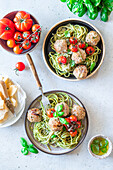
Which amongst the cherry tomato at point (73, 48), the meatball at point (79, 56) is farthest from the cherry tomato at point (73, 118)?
the cherry tomato at point (73, 48)

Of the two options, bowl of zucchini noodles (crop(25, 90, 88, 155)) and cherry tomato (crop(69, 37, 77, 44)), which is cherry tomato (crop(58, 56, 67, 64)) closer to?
cherry tomato (crop(69, 37, 77, 44))

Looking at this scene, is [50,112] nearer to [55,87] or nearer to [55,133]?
[55,133]

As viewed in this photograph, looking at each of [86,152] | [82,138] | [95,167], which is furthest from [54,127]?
[95,167]

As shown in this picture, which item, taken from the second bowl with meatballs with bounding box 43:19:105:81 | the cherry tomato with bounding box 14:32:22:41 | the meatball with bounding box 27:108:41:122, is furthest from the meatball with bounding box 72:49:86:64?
the meatball with bounding box 27:108:41:122

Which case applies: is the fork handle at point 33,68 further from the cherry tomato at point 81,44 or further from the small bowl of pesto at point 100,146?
the small bowl of pesto at point 100,146

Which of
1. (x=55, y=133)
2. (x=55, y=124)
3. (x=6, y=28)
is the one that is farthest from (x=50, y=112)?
(x=6, y=28)

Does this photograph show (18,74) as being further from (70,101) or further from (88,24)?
(88,24)
